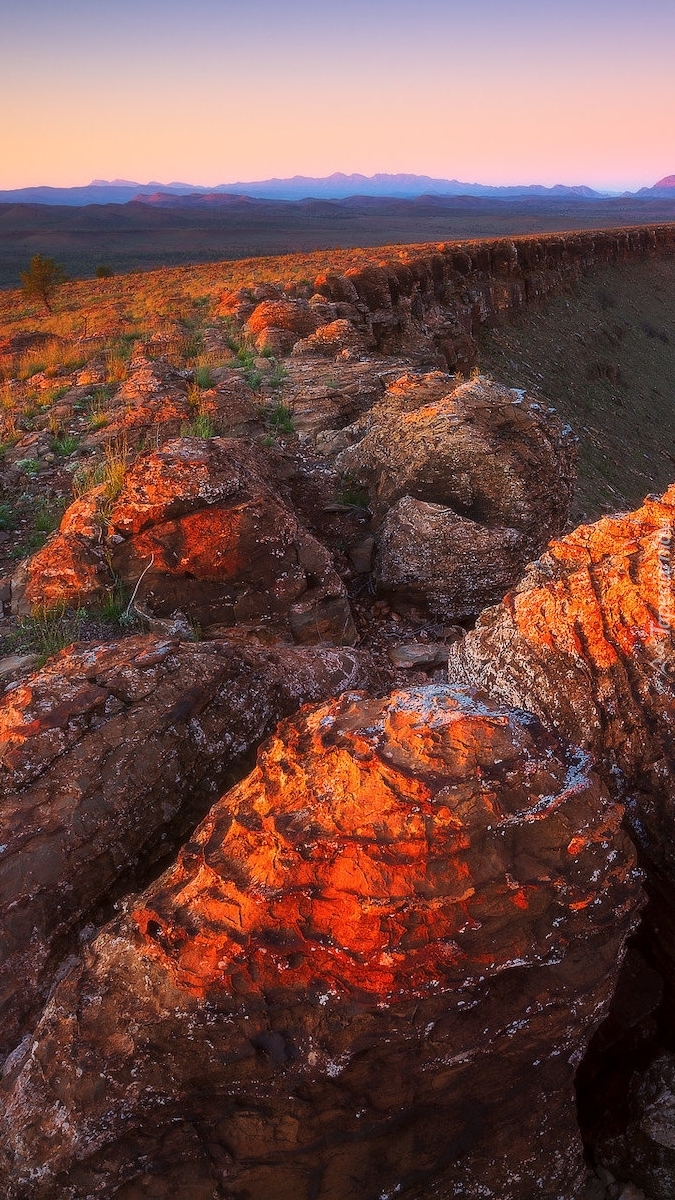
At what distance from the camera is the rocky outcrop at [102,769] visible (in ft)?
7.90

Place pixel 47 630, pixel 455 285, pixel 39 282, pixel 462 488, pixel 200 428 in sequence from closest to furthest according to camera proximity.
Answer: pixel 47 630
pixel 462 488
pixel 200 428
pixel 455 285
pixel 39 282

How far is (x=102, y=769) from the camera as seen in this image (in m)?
2.66

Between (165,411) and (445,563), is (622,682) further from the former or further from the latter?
(165,411)

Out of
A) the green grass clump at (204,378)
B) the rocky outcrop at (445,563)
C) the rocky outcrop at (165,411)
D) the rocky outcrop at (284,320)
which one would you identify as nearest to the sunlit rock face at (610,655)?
the rocky outcrop at (445,563)

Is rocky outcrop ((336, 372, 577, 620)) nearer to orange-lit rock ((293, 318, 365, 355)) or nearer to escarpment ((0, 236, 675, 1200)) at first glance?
escarpment ((0, 236, 675, 1200))

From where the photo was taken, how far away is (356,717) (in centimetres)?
234

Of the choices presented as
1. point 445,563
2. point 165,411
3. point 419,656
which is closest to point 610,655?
point 419,656

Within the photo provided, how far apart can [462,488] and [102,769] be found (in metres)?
4.01

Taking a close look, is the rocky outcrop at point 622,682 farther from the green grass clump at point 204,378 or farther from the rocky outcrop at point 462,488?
the green grass clump at point 204,378

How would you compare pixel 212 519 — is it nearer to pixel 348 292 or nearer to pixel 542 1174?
pixel 542 1174

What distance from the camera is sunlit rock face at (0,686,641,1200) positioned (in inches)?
74.6

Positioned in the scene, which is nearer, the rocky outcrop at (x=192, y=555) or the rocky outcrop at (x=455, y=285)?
the rocky outcrop at (x=192, y=555)

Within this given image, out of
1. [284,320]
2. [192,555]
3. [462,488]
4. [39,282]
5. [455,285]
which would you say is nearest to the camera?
[192,555]

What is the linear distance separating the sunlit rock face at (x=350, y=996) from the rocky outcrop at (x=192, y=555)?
7.97 feet
